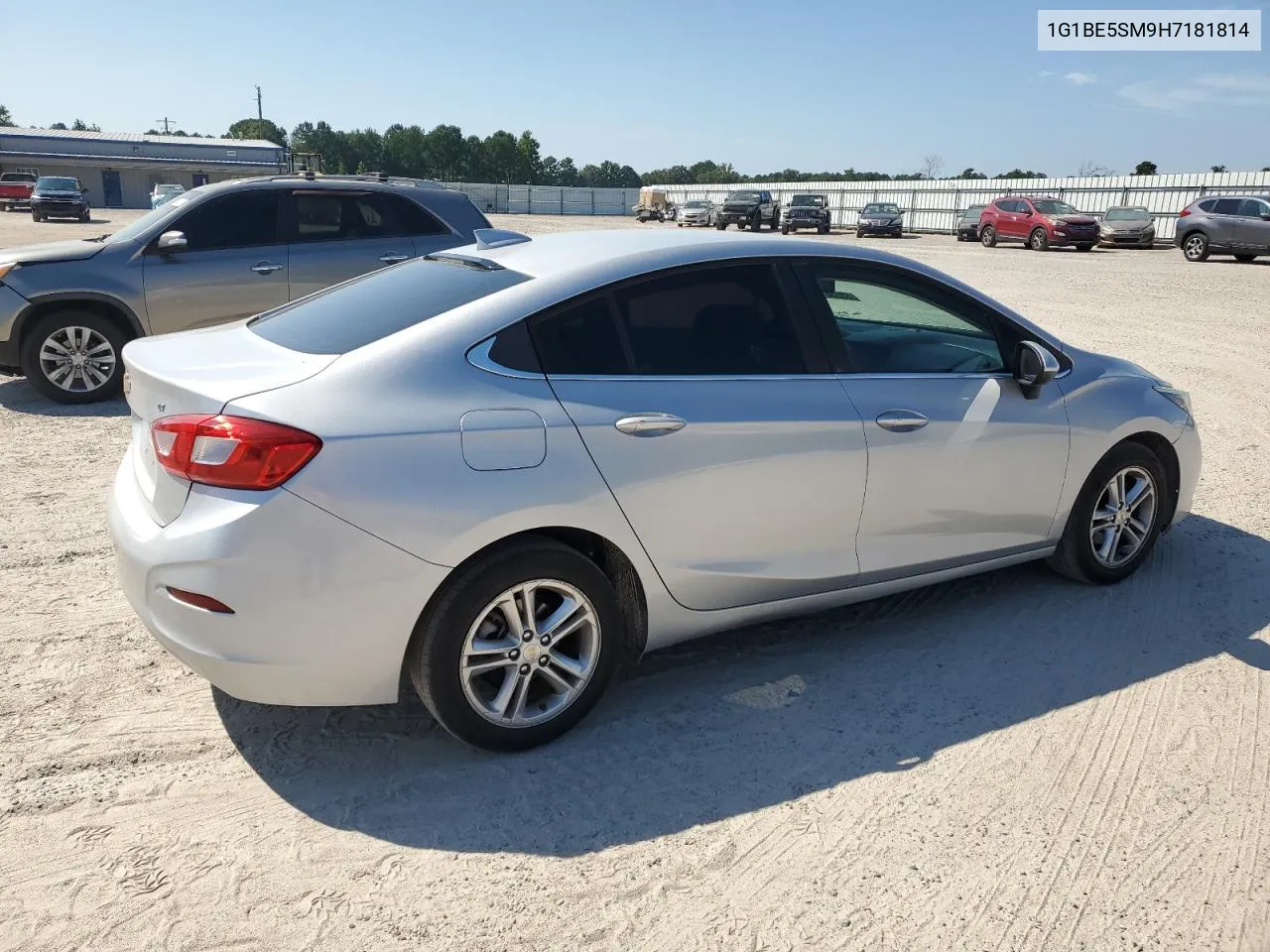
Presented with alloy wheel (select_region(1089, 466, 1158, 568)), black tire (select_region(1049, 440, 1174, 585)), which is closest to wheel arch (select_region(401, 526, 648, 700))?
black tire (select_region(1049, 440, 1174, 585))

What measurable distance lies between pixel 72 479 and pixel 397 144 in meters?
130

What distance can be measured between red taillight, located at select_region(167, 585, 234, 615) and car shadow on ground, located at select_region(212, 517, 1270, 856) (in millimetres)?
649

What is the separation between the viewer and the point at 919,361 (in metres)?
4.09

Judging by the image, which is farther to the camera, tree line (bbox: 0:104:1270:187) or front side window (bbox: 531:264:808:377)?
tree line (bbox: 0:104:1270:187)

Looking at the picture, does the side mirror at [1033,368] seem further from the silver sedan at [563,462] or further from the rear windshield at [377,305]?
the rear windshield at [377,305]

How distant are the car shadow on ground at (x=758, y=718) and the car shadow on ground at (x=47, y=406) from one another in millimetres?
5339

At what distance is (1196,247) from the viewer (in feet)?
84.6

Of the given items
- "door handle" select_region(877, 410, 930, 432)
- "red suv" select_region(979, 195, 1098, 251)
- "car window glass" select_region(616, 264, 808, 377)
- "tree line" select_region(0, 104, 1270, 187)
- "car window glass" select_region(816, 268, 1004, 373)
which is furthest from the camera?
"tree line" select_region(0, 104, 1270, 187)

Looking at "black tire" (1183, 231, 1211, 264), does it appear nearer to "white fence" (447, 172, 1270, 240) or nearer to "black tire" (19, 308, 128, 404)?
"white fence" (447, 172, 1270, 240)

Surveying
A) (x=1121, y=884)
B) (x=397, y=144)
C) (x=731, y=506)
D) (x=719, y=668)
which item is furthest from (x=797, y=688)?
(x=397, y=144)

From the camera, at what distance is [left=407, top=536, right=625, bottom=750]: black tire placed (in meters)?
3.01

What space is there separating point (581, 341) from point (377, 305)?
2.58 ft

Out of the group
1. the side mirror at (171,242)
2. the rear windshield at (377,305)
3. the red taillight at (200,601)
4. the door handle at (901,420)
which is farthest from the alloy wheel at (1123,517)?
the side mirror at (171,242)

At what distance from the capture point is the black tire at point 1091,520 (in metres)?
4.55
